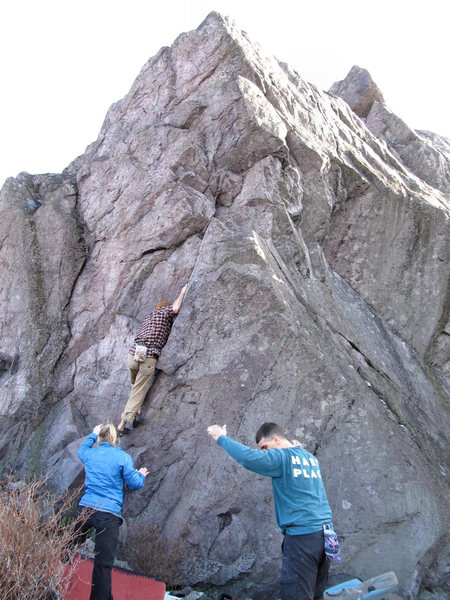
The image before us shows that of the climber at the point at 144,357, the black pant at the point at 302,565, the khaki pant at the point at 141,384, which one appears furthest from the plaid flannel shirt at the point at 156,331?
the black pant at the point at 302,565

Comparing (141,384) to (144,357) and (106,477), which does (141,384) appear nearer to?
(144,357)

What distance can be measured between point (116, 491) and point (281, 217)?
6494 mm

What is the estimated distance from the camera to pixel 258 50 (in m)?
12.6

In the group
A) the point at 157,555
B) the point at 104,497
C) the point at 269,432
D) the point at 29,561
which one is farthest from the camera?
the point at 157,555

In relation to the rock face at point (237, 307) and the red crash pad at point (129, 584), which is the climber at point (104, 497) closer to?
the red crash pad at point (129, 584)

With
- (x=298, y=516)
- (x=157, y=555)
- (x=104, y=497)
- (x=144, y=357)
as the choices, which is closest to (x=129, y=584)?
(x=104, y=497)

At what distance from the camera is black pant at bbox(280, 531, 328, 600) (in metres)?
4.32

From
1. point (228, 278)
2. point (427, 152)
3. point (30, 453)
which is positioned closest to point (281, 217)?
point (228, 278)

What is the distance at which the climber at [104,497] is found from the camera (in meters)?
4.82

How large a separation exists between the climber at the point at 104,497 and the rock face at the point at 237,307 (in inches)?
72.6

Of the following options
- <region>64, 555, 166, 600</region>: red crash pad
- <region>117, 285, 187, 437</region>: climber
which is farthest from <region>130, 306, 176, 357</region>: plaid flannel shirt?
<region>64, 555, 166, 600</region>: red crash pad

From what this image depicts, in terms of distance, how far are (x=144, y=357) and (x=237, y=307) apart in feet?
6.09

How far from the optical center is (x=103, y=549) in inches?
194

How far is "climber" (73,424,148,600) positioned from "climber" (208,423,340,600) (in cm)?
148
